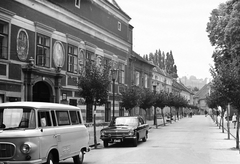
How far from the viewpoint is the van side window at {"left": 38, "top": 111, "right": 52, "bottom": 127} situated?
9930 millimetres

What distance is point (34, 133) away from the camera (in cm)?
936

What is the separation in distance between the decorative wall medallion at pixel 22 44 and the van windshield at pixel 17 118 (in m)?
10.8

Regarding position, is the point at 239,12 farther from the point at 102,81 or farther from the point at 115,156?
the point at 115,156

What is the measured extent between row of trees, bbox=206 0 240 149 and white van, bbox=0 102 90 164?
33.8ft

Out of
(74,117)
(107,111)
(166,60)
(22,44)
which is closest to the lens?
(74,117)

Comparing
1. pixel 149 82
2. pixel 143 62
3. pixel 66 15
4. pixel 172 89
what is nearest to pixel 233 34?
pixel 66 15

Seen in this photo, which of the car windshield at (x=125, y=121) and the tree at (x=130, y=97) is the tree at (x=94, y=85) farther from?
the tree at (x=130, y=97)

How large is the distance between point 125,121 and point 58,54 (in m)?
7.55

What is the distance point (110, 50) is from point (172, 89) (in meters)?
64.2

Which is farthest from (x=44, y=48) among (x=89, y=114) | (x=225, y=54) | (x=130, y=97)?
(x=225, y=54)

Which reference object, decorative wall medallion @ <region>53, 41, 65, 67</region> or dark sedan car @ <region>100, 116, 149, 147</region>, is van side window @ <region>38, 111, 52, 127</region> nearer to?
dark sedan car @ <region>100, 116, 149, 147</region>

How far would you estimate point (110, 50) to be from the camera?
34875mm

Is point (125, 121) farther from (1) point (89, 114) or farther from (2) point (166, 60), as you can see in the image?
(2) point (166, 60)

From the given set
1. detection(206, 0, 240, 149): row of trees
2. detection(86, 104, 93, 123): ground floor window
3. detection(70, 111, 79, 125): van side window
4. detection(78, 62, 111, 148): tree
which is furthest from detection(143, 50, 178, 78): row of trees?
detection(70, 111, 79, 125): van side window
